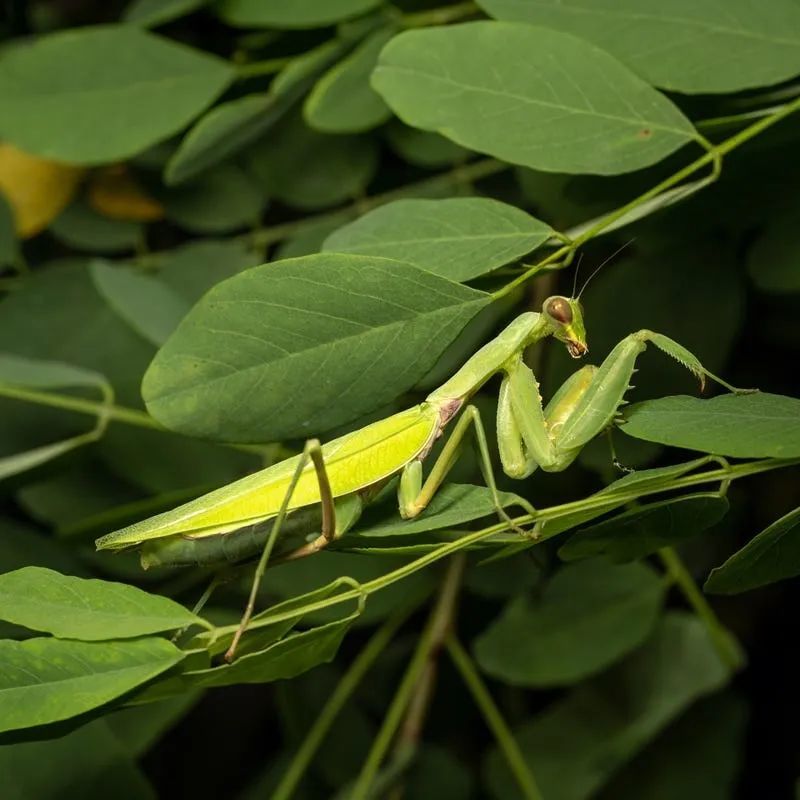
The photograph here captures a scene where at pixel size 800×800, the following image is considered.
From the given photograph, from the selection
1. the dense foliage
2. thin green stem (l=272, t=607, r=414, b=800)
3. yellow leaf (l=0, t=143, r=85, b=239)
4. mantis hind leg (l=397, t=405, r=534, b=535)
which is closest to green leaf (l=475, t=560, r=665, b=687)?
the dense foliage

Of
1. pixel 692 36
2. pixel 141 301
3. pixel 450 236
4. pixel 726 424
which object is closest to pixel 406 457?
pixel 450 236

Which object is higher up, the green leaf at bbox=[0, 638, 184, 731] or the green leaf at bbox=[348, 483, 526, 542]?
the green leaf at bbox=[0, 638, 184, 731]

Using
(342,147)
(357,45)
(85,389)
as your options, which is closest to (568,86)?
(357,45)

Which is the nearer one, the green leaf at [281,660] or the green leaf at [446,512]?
the green leaf at [281,660]

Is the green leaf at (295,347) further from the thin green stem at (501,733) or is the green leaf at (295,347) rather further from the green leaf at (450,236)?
the thin green stem at (501,733)

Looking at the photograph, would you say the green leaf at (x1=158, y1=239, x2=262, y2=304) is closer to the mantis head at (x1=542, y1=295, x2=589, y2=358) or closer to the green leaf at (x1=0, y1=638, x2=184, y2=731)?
the mantis head at (x1=542, y1=295, x2=589, y2=358)

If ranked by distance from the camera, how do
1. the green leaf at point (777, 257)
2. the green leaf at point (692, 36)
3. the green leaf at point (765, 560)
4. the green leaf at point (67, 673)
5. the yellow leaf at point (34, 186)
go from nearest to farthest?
the green leaf at point (67, 673) < the green leaf at point (765, 560) < the green leaf at point (692, 36) < the green leaf at point (777, 257) < the yellow leaf at point (34, 186)

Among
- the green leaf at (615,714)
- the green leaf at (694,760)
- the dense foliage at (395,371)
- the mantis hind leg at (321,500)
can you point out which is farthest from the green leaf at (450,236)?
the green leaf at (694,760)

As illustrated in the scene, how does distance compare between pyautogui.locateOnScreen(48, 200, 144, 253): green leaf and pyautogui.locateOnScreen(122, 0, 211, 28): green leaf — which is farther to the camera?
pyautogui.locateOnScreen(48, 200, 144, 253): green leaf
